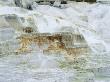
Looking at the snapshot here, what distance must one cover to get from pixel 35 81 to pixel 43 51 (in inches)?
17.0

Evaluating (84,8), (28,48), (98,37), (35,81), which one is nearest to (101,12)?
(84,8)

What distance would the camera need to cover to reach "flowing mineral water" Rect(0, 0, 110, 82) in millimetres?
3307

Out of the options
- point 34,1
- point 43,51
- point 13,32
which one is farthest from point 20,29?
point 34,1

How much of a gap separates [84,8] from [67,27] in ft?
3.35

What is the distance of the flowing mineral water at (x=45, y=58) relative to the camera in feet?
10.8

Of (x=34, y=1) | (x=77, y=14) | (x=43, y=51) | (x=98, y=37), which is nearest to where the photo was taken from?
(x=43, y=51)

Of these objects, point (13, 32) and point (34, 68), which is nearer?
point (34, 68)

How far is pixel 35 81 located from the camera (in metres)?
3.23

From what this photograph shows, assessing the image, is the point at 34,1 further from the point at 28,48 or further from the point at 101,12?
the point at 28,48

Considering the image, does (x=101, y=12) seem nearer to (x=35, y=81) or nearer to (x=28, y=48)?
(x=28, y=48)

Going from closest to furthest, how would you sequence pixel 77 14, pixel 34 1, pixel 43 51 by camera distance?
pixel 43 51 < pixel 77 14 < pixel 34 1

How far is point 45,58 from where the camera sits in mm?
3518

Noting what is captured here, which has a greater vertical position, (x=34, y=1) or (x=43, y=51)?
(x=34, y=1)

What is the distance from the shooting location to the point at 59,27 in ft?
13.4
